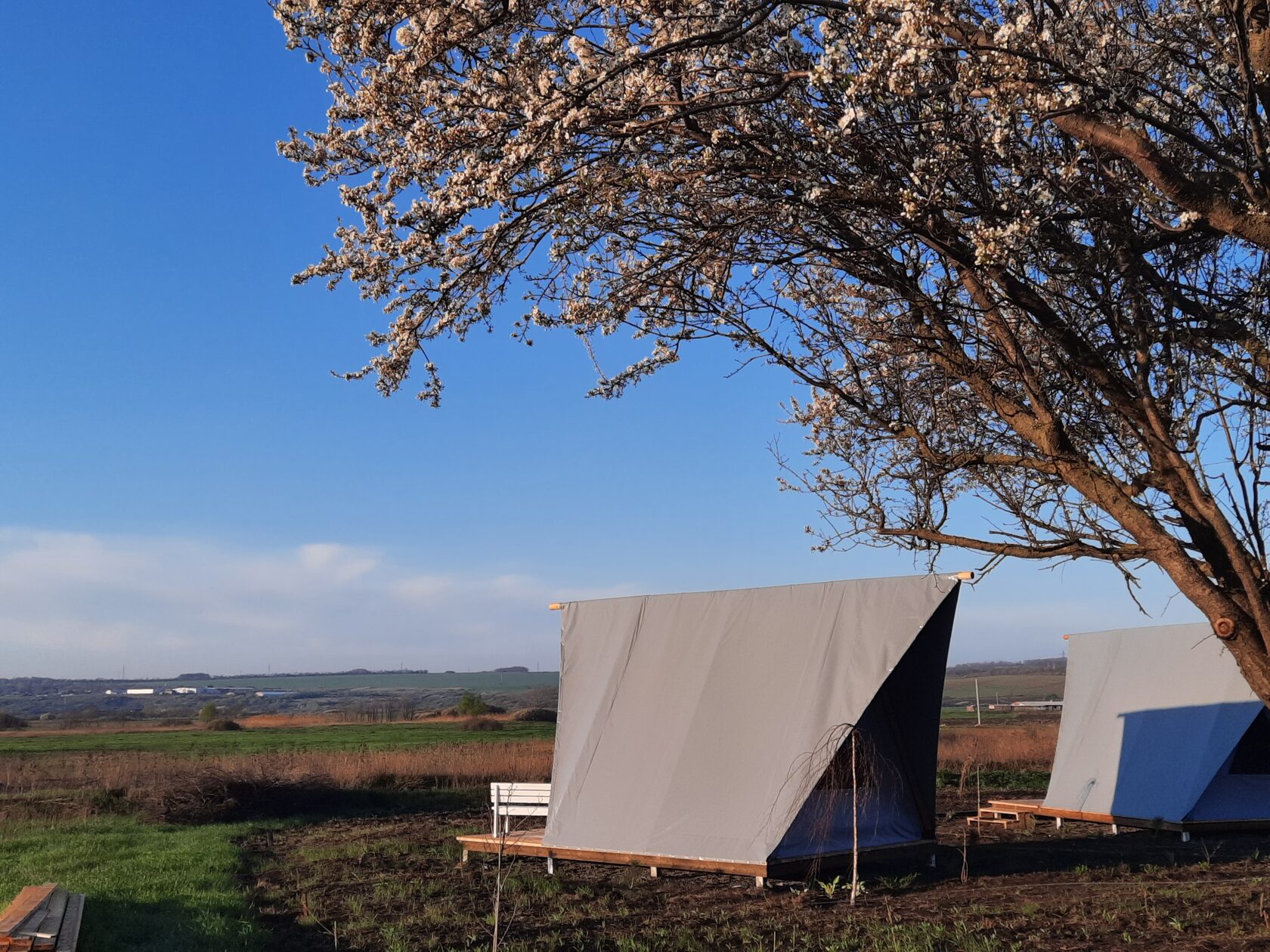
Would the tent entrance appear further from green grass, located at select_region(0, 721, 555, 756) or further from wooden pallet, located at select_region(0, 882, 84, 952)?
green grass, located at select_region(0, 721, 555, 756)

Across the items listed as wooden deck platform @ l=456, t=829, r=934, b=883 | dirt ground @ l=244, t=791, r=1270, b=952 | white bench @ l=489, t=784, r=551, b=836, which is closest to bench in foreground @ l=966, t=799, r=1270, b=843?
dirt ground @ l=244, t=791, r=1270, b=952

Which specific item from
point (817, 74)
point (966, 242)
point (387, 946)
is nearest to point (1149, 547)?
point (966, 242)

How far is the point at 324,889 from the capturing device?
998 centimetres

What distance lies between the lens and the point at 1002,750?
2662 cm

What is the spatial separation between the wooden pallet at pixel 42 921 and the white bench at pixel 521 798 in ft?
14.4

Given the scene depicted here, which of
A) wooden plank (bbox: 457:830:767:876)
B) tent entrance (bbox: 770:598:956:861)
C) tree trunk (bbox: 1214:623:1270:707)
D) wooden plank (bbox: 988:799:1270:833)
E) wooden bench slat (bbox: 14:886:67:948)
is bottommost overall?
wooden plank (bbox: 988:799:1270:833)

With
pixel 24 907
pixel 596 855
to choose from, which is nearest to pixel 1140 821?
pixel 596 855

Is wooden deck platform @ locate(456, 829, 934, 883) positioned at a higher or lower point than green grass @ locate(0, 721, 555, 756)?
higher

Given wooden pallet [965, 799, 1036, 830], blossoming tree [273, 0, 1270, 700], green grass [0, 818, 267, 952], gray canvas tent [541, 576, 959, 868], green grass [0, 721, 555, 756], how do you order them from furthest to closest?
green grass [0, 721, 555, 756], wooden pallet [965, 799, 1036, 830], gray canvas tent [541, 576, 959, 868], green grass [0, 818, 267, 952], blossoming tree [273, 0, 1270, 700]

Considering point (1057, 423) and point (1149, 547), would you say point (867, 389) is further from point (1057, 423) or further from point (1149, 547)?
point (1149, 547)

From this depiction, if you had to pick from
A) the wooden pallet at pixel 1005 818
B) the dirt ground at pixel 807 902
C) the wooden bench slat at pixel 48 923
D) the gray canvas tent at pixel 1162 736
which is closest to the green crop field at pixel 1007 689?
the gray canvas tent at pixel 1162 736

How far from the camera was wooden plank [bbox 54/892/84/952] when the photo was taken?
21.5 ft

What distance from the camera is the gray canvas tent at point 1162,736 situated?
1292 cm

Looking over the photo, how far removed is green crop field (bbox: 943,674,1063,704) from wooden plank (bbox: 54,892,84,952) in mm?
80510
